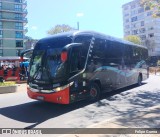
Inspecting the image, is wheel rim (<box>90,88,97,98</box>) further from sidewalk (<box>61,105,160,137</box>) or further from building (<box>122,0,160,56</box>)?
building (<box>122,0,160,56</box>)

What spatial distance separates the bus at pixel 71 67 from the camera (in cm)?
962

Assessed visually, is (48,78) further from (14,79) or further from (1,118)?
(14,79)

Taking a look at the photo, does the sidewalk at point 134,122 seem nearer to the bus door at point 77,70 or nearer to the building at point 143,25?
the bus door at point 77,70

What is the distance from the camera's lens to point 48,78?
9.76 metres

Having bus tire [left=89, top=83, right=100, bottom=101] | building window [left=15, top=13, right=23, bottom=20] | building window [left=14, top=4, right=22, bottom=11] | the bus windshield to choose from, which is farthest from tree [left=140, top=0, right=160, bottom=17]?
building window [left=14, top=4, right=22, bottom=11]

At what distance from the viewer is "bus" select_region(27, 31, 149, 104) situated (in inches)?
379

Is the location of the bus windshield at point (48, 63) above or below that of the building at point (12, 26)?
below

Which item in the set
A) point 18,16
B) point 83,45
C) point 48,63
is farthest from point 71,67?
point 18,16

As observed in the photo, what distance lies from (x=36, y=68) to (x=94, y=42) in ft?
10.00

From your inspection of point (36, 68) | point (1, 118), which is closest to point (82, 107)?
point (36, 68)

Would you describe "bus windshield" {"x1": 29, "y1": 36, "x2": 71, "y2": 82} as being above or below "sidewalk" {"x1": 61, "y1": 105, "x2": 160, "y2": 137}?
above

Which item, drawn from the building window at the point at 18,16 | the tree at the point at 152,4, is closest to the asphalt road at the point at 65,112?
the tree at the point at 152,4

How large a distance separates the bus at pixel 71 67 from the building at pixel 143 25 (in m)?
74.0

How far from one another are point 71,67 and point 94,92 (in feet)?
7.73
